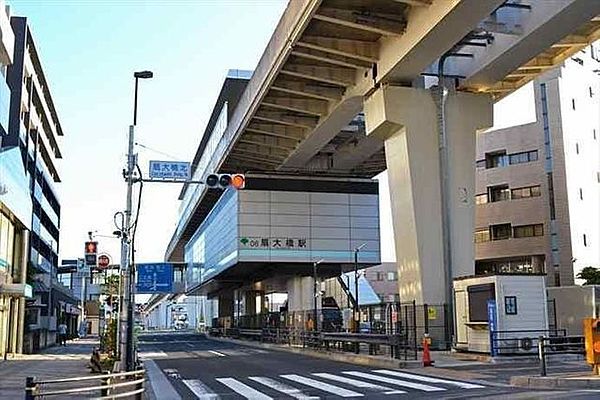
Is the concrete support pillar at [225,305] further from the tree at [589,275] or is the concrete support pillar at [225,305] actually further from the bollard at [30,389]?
the bollard at [30,389]

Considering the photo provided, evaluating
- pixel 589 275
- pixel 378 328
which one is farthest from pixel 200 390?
pixel 589 275

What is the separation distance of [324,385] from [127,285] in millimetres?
6032

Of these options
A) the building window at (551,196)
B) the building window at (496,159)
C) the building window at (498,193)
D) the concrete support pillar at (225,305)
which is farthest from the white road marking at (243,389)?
the concrete support pillar at (225,305)

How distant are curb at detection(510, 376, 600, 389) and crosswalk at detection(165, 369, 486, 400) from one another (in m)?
1.08

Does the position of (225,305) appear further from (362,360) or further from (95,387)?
(95,387)

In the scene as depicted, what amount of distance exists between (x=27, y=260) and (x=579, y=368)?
3530 cm

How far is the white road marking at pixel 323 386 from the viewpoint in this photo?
16.6 m

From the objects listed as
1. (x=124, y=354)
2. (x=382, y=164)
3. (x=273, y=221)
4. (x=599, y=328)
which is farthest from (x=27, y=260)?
(x=599, y=328)

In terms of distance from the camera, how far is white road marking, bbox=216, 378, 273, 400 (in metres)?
16.5

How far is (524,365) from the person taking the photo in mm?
22922

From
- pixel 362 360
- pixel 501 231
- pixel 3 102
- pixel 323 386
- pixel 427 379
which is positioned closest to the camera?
pixel 323 386

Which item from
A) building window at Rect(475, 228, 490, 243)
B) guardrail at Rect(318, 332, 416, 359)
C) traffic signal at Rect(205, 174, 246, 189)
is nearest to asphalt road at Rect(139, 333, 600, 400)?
guardrail at Rect(318, 332, 416, 359)

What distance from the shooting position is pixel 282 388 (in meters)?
18.4

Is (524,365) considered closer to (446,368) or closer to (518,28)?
(446,368)
